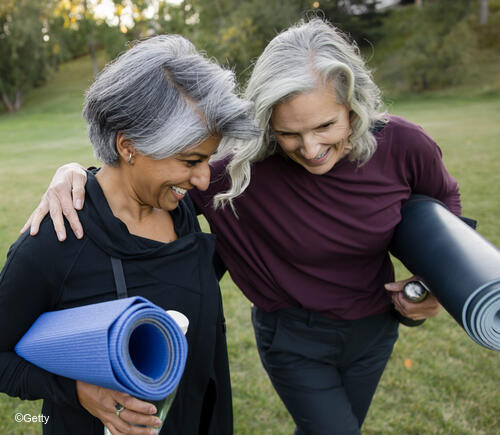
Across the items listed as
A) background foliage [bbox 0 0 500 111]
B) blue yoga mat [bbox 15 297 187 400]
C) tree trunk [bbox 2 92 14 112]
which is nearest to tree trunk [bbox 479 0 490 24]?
background foliage [bbox 0 0 500 111]

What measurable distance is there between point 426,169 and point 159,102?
49.6 inches

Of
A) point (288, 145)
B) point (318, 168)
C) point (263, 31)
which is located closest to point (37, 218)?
point (288, 145)

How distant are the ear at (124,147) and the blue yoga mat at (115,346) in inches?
22.3

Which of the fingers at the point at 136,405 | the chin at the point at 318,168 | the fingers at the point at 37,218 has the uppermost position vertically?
the fingers at the point at 37,218

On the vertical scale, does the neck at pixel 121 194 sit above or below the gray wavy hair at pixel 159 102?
below

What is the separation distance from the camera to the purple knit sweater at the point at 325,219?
2203mm

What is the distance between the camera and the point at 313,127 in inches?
80.4

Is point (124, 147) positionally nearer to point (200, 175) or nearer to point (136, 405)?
point (200, 175)

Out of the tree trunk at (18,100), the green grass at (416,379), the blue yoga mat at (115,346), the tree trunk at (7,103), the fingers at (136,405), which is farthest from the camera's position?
the tree trunk at (18,100)

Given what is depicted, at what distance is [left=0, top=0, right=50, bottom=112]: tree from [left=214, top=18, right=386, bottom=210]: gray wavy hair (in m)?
39.8

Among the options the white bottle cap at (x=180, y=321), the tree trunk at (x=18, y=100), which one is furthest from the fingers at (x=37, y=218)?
the tree trunk at (x=18, y=100)

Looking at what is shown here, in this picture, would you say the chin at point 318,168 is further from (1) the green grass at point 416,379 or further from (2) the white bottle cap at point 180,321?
(1) the green grass at point 416,379

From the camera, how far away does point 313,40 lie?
2.11 m

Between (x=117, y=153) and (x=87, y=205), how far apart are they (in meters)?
0.21
